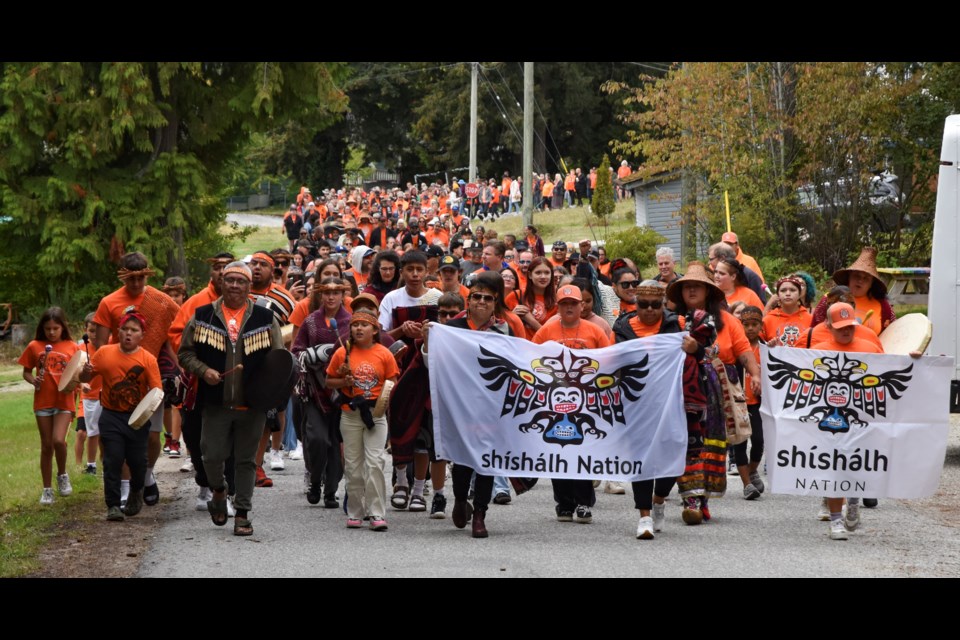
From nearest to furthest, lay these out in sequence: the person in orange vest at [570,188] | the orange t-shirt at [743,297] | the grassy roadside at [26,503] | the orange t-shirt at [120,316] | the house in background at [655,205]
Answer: the grassy roadside at [26,503]
the orange t-shirt at [120,316]
the orange t-shirt at [743,297]
the house in background at [655,205]
the person in orange vest at [570,188]

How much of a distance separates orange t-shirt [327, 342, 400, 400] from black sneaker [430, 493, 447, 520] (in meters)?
1.09

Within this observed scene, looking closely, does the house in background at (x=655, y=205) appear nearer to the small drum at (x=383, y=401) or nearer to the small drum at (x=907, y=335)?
the small drum at (x=907, y=335)

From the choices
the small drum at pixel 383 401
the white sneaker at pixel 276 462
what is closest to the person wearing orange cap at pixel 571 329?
the small drum at pixel 383 401

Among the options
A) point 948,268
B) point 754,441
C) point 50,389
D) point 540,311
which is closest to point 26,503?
point 50,389

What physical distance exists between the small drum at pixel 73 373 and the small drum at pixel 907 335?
20.7 ft

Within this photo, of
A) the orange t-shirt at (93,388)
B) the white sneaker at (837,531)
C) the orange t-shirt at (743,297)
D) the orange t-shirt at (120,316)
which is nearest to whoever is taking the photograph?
the white sneaker at (837,531)

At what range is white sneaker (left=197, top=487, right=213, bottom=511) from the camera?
10920mm

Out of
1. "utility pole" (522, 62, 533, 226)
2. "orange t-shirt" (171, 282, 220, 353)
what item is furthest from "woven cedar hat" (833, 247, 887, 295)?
"utility pole" (522, 62, 533, 226)

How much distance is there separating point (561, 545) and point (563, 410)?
3.45ft

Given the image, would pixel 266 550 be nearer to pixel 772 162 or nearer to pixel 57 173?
pixel 772 162

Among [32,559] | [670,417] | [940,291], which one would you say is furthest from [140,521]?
[940,291]

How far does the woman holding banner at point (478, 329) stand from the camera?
9820 mm

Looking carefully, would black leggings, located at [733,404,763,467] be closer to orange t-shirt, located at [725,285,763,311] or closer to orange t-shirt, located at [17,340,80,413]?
orange t-shirt, located at [725,285,763,311]

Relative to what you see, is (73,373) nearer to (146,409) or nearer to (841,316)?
(146,409)
